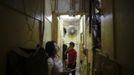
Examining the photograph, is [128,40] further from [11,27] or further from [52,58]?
[52,58]

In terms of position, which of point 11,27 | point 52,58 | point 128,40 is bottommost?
point 52,58

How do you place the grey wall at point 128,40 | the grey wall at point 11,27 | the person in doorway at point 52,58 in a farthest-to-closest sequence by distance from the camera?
the person in doorway at point 52,58
the grey wall at point 11,27
the grey wall at point 128,40

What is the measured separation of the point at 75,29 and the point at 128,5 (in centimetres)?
1005

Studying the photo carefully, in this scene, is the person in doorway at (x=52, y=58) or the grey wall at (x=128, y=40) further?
the person in doorway at (x=52, y=58)

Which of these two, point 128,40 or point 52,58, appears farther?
point 52,58

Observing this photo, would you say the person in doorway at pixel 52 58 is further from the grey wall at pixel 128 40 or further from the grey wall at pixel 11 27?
the grey wall at pixel 128 40

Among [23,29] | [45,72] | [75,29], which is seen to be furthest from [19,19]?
[75,29]

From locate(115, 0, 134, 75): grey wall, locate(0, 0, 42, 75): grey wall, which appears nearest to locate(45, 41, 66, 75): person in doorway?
locate(0, 0, 42, 75): grey wall

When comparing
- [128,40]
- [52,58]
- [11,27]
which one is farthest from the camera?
[52,58]

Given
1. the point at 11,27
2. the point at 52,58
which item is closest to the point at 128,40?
the point at 11,27

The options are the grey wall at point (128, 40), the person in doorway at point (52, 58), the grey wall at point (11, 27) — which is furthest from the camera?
the person in doorway at point (52, 58)

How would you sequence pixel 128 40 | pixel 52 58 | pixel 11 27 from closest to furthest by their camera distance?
pixel 128 40 < pixel 11 27 < pixel 52 58

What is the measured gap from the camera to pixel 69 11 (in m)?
5.24

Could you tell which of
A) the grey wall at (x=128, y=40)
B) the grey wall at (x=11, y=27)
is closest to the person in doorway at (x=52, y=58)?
the grey wall at (x=11, y=27)
